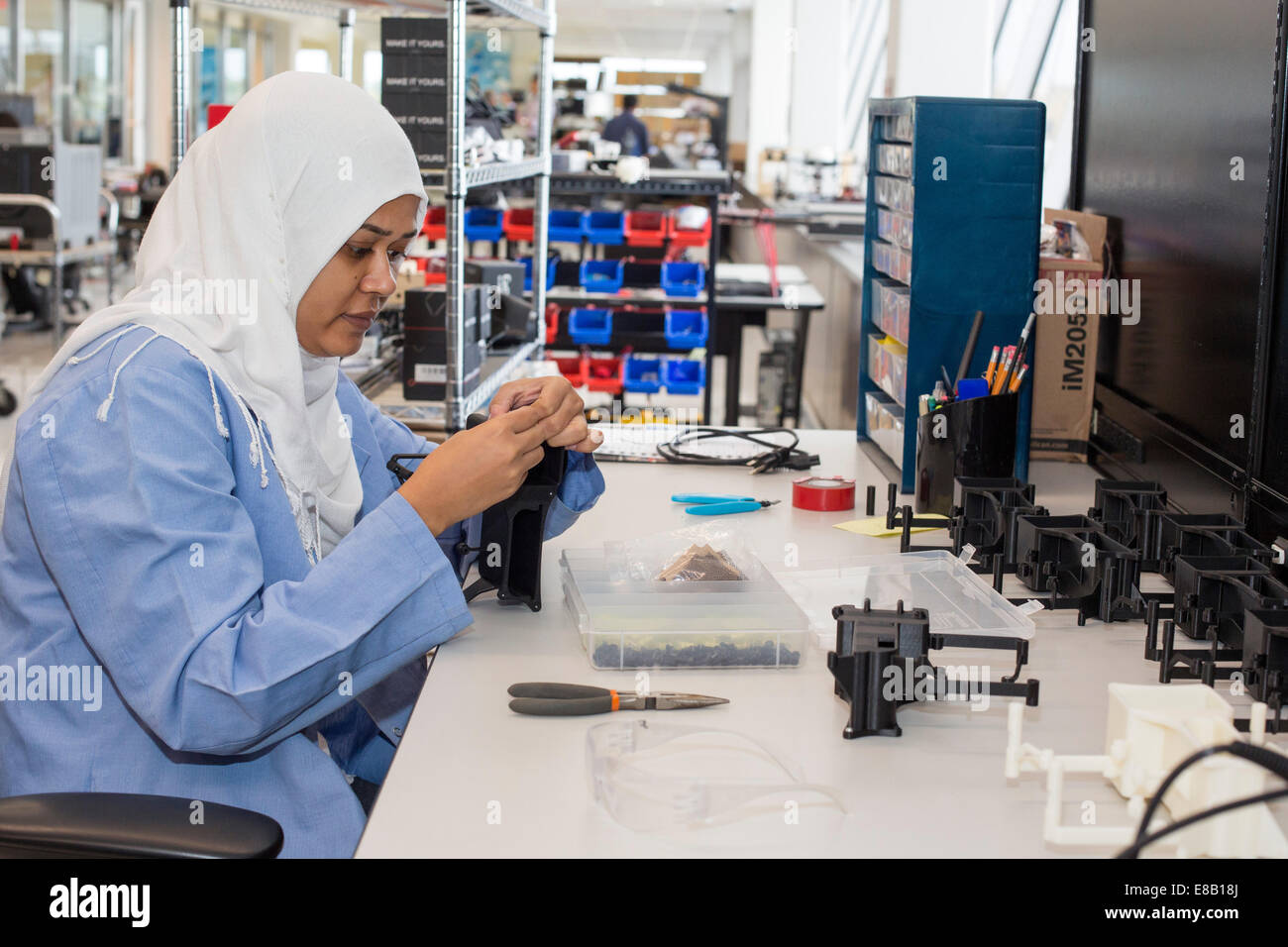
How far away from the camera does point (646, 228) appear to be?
163 inches

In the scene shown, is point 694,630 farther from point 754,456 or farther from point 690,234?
point 690,234

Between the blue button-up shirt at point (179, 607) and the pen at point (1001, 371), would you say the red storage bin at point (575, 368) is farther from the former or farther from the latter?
the blue button-up shirt at point (179, 607)

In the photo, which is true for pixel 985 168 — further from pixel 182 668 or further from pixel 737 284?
pixel 737 284

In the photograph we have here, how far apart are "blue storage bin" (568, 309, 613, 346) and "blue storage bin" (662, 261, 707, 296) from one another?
9.4 inches

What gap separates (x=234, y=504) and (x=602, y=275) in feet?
10.6

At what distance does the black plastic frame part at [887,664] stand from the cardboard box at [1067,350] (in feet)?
3.47

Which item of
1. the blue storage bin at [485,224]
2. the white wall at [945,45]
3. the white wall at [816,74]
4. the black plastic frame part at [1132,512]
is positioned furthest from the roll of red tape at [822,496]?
the white wall at [816,74]

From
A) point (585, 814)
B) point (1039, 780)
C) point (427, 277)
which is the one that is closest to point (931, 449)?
point (1039, 780)

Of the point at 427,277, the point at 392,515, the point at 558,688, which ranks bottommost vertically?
the point at 558,688

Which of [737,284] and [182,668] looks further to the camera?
[737,284]

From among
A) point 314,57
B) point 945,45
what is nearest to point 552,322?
point 945,45

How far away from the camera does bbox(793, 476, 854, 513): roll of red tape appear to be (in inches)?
67.6

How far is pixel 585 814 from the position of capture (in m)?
0.86
